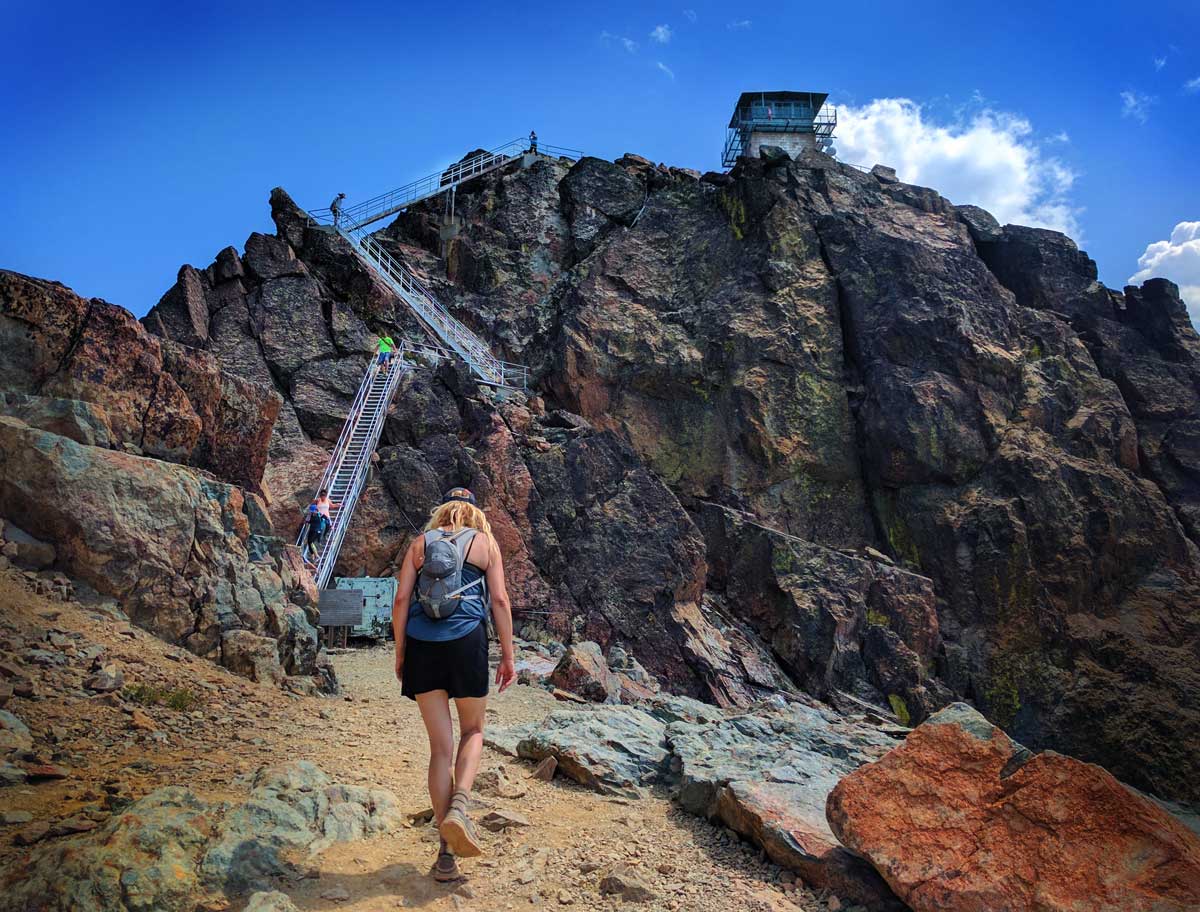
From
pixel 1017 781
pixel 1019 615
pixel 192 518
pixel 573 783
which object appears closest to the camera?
pixel 1017 781

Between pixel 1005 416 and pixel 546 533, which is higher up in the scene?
pixel 1005 416

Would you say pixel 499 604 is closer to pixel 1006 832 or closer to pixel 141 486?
pixel 1006 832

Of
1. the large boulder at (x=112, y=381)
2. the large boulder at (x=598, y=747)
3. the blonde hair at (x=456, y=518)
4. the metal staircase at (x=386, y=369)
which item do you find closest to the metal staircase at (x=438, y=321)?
the metal staircase at (x=386, y=369)

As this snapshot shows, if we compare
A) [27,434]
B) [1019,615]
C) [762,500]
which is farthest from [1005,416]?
[27,434]

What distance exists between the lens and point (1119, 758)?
82.8 feet

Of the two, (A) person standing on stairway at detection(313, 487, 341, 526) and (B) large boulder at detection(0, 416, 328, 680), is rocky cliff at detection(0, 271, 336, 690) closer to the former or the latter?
(B) large boulder at detection(0, 416, 328, 680)

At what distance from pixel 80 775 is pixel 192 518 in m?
4.46

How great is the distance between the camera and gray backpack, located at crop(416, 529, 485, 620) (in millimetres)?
4414

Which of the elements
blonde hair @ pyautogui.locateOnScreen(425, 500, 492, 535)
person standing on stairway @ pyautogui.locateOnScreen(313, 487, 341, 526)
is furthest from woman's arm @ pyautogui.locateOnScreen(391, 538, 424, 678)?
person standing on stairway @ pyautogui.locateOnScreen(313, 487, 341, 526)

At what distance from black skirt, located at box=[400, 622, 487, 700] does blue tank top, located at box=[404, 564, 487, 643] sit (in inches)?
1.3

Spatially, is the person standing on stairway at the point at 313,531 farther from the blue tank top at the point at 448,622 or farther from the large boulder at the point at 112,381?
the blue tank top at the point at 448,622

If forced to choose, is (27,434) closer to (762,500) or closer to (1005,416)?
(762,500)

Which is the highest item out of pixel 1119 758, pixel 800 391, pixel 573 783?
pixel 800 391

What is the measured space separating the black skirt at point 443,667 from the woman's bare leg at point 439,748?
69 millimetres
